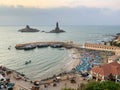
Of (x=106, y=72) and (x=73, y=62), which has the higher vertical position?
(x=106, y=72)

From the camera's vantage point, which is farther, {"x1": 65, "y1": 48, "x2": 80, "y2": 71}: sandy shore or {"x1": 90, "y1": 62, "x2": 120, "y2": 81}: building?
{"x1": 65, "y1": 48, "x2": 80, "y2": 71}: sandy shore

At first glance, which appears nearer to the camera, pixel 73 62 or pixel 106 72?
pixel 106 72

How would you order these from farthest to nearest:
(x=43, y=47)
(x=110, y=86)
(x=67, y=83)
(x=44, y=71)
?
(x=43, y=47) < (x=44, y=71) < (x=67, y=83) < (x=110, y=86)

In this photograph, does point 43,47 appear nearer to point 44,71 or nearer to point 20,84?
point 44,71

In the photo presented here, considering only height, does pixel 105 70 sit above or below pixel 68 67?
above

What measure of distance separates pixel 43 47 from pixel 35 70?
152 feet

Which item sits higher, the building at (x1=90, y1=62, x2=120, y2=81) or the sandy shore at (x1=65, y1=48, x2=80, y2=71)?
the building at (x1=90, y1=62, x2=120, y2=81)

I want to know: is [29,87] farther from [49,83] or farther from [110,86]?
[110,86]

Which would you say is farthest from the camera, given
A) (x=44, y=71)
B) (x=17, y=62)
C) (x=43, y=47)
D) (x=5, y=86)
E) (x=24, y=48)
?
(x=43, y=47)

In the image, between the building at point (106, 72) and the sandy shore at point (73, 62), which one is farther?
the sandy shore at point (73, 62)

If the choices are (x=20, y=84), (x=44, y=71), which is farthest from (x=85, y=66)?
(x=20, y=84)

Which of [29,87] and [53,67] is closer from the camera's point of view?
[29,87]

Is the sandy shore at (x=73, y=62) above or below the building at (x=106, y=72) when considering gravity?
below

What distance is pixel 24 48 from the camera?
300ft
